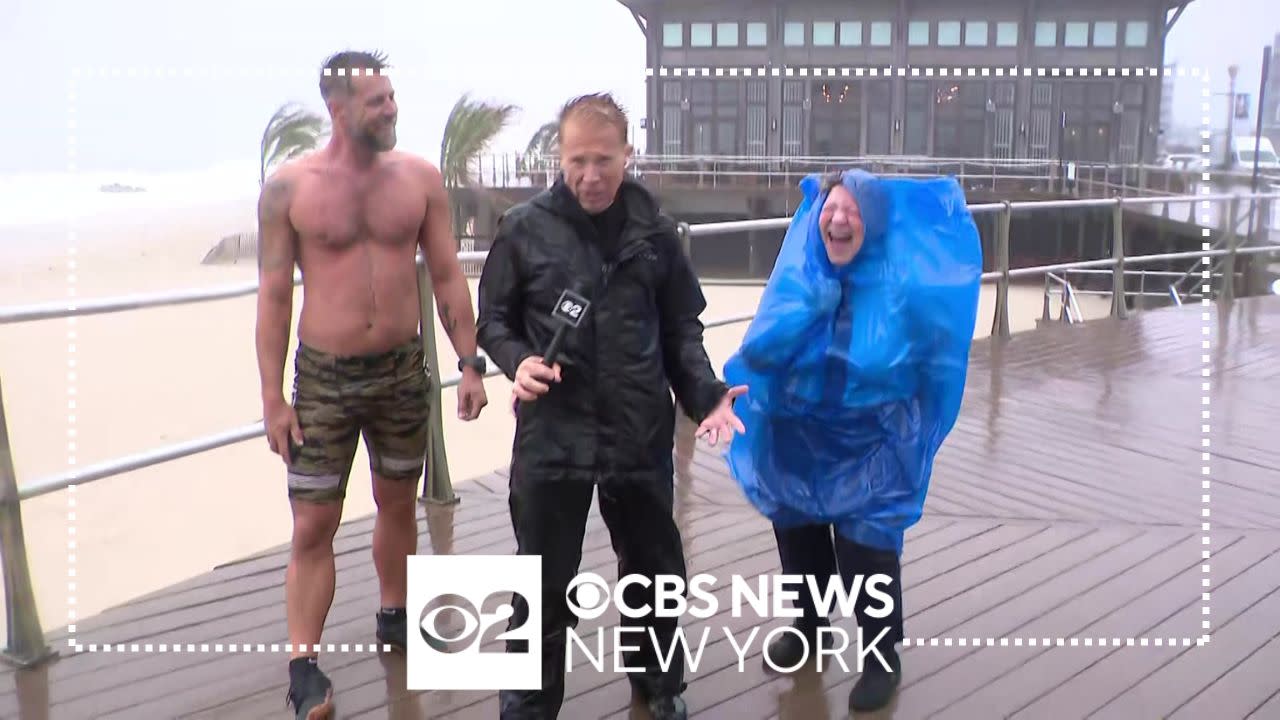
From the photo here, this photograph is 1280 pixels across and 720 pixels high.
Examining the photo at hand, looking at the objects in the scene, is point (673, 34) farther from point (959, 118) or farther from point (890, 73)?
point (959, 118)

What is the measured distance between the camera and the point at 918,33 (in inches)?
1053

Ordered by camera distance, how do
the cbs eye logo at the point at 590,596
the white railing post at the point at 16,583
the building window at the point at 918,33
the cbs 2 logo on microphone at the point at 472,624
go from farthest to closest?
the building window at the point at 918,33 → the cbs eye logo at the point at 590,596 → the white railing post at the point at 16,583 → the cbs 2 logo on microphone at the point at 472,624

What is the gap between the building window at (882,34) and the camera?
2662 cm

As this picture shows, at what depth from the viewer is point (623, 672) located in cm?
287

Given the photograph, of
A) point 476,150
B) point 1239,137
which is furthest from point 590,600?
point 1239,137

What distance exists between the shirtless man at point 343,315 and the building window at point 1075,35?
88.8 ft

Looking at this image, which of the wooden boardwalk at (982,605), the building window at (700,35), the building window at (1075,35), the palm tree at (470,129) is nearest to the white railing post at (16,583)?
the wooden boardwalk at (982,605)

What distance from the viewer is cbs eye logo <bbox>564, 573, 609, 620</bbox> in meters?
3.23

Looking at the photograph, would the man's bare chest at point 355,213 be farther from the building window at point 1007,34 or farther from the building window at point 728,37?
the building window at point 1007,34

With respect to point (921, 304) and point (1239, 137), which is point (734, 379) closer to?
point (921, 304)

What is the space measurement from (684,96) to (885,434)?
25169 mm

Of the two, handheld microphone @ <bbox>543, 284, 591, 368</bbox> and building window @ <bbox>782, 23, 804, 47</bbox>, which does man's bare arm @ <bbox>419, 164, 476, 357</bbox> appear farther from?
building window @ <bbox>782, 23, 804, 47</bbox>

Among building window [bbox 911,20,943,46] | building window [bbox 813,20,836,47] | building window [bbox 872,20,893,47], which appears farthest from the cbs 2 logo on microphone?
building window [bbox 911,20,943,46]

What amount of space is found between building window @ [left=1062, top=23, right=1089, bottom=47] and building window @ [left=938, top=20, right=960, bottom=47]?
7.96ft
